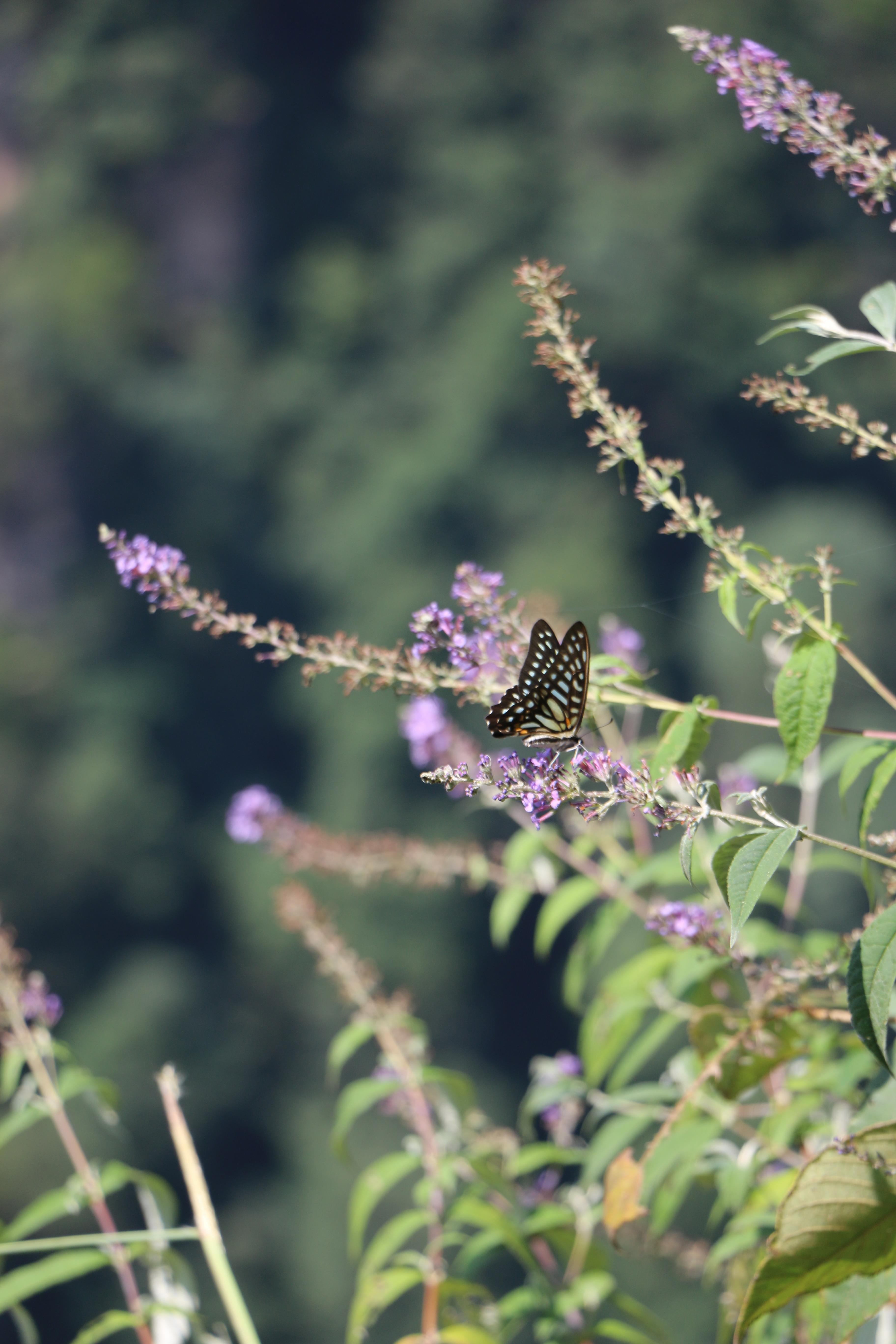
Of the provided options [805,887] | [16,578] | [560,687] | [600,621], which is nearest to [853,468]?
[805,887]

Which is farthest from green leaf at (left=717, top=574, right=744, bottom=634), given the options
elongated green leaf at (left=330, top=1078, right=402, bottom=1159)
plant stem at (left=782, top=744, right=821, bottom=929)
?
elongated green leaf at (left=330, top=1078, right=402, bottom=1159)

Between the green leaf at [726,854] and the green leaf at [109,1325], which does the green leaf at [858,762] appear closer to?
the green leaf at [726,854]

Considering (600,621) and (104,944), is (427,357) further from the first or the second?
(600,621)

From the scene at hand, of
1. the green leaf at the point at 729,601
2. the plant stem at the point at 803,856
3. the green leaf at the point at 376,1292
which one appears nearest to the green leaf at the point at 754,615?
the green leaf at the point at 729,601

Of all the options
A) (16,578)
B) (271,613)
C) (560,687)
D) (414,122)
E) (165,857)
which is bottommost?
(560,687)

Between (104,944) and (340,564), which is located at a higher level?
(340,564)

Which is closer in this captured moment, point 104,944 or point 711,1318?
point 711,1318

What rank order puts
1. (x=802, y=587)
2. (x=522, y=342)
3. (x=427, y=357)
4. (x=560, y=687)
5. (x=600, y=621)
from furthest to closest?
1. (x=427, y=357)
2. (x=522, y=342)
3. (x=802, y=587)
4. (x=600, y=621)
5. (x=560, y=687)

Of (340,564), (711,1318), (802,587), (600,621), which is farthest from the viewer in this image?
(340,564)

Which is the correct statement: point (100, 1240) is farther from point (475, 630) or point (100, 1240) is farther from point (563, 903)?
point (563, 903)
